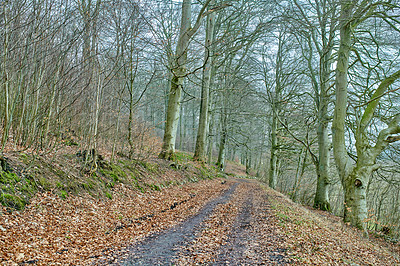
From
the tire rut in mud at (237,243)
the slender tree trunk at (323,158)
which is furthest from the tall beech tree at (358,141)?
the tire rut in mud at (237,243)

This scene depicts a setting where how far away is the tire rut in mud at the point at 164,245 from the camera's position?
3715mm

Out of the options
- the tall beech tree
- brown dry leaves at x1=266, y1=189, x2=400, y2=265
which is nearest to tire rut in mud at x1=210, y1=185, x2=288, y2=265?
brown dry leaves at x1=266, y1=189, x2=400, y2=265

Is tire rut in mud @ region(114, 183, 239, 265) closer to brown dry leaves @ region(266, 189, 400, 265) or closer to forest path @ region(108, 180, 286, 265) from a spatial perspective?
forest path @ region(108, 180, 286, 265)

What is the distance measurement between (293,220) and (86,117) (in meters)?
6.22

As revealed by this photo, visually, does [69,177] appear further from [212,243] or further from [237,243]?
[237,243]

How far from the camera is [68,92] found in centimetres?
731

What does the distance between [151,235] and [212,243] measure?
3.94ft

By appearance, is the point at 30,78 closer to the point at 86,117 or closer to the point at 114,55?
the point at 86,117

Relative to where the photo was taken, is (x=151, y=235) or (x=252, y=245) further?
(x=151, y=235)

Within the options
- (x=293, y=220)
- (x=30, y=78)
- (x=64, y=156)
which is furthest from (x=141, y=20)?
(x=293, y=220)

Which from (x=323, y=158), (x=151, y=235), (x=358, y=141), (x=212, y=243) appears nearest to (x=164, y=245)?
(x=151, y=235)

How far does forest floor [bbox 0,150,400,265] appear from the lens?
144 inches

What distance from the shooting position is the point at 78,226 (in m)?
4.54

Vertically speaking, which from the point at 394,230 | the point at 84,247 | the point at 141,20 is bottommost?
the point at 394,230
